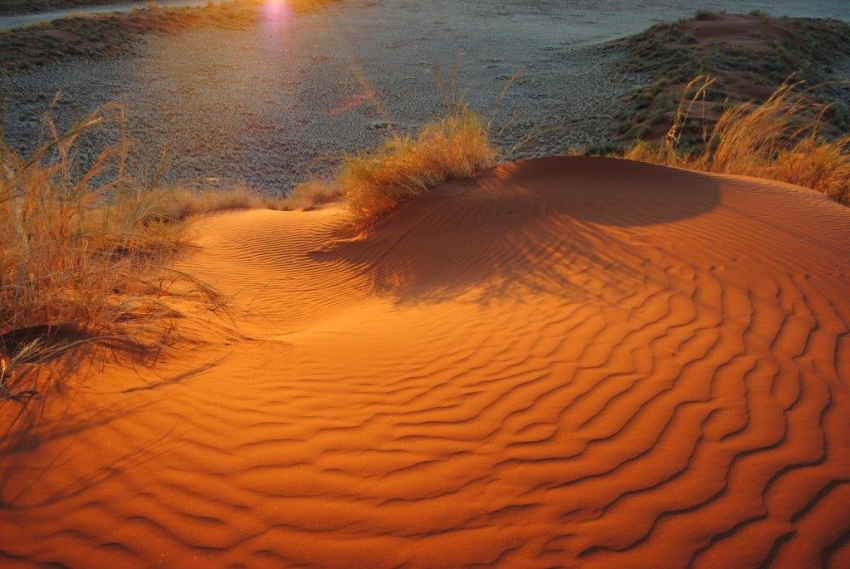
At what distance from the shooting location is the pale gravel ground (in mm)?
14578

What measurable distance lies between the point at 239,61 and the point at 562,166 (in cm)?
1809

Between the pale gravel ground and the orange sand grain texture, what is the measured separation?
7543mm

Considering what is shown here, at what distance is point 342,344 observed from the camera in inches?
151

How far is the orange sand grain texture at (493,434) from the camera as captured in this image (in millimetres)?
2035

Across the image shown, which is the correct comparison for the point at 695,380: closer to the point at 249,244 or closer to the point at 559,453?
the point at 559,453

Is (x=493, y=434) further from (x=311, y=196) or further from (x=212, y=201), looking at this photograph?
(x=212, y=201)

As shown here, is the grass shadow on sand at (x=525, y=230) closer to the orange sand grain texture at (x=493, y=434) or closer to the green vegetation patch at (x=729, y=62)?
the orange sand grain texture at (x=493, y=434)

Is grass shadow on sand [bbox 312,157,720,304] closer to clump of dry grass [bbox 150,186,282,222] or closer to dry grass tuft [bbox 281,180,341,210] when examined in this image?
dry grass tuft [bbox 281,180,341,210]

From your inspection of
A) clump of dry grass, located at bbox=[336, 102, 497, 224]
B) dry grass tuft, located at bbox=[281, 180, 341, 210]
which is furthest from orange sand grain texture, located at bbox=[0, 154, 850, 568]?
dry grass tuft, located at bbox=[281, 180, 341, 210]

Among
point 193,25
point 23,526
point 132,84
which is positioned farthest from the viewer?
point 193,25

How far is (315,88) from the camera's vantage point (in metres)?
19.7

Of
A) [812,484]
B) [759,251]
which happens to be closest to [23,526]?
[812,484]

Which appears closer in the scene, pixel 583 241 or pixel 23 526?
pixel 23 526

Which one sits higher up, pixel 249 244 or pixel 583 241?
pixel 583 241
